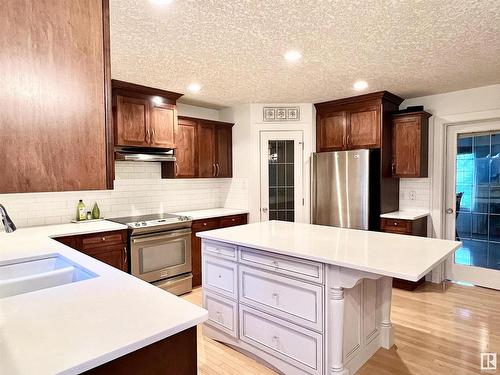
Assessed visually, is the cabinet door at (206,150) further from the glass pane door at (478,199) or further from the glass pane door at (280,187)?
the glass pane door at (478,199)

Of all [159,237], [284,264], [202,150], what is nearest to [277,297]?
[284,264]

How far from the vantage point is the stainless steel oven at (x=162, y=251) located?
A: 3.47 meters

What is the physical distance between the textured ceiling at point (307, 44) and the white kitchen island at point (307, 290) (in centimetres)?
154

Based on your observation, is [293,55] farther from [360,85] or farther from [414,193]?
[414,193]

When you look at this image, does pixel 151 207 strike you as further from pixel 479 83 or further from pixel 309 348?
pixel 479 83

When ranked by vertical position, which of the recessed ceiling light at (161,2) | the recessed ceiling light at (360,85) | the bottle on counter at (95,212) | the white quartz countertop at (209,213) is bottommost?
the white quartz countertop at (209,213)

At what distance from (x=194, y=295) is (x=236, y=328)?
4.69ft

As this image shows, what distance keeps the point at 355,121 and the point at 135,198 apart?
311 cm

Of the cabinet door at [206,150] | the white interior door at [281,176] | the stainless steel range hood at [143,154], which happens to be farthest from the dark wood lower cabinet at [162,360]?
the white interior door at [281,176]

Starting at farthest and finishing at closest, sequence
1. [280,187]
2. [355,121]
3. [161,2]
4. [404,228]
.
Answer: [280,187] < [355,121] < [404,228] < [161,2]

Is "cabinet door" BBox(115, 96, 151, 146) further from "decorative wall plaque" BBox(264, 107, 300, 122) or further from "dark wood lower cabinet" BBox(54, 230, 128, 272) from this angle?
"decorative wall plaque" BBox(264, 107, 300, 122)

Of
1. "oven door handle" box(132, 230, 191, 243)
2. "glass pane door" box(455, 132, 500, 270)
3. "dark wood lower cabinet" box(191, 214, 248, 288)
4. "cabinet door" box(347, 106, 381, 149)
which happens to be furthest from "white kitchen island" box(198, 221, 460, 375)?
"glass pane door" box(455, 132, 500, 270)

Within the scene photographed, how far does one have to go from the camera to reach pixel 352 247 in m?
2.19

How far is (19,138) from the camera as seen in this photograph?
0.80 m
